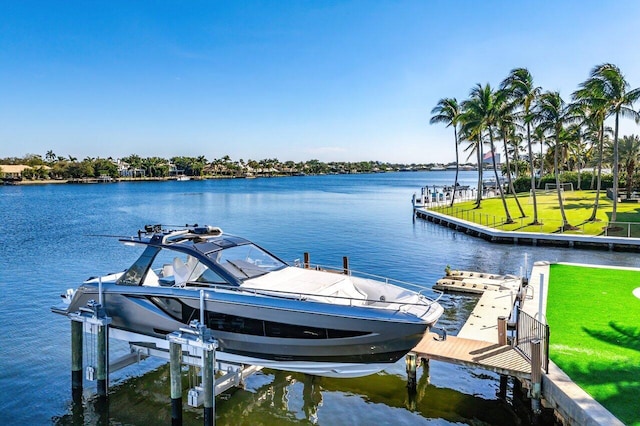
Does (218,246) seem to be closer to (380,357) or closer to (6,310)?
(380,357)

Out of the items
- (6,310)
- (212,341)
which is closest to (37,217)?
(6,310)

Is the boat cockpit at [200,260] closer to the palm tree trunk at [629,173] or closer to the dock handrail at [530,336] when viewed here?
the dock handrail at [530,336]

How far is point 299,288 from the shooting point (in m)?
11.4

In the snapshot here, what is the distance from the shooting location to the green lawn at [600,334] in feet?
29.5

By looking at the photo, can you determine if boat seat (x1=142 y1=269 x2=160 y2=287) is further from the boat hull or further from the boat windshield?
the boat windshield

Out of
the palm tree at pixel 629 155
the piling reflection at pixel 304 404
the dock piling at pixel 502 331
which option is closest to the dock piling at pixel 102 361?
the piling reflection at pixel 304 404

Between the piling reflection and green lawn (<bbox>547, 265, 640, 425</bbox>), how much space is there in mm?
2045

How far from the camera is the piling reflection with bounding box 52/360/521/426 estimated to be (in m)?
11.0

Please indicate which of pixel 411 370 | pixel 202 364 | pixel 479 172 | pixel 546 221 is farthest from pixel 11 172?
pixel 411 370

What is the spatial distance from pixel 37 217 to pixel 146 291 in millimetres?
54440

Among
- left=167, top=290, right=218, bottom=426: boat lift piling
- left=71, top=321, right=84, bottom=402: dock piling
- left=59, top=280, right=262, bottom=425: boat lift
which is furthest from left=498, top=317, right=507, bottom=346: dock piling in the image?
left=71, top=321, right=84, bottom=402: dock piling

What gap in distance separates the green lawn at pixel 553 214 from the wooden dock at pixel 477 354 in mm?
25862

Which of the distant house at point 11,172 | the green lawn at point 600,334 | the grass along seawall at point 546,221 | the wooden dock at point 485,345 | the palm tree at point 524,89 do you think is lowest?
the wooden dock at point 485,345

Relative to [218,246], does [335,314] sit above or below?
below
